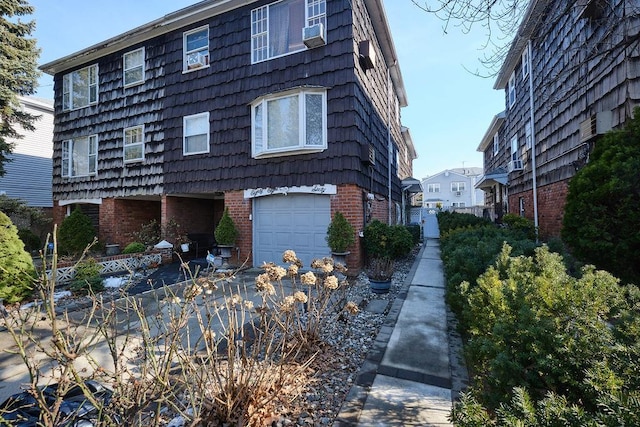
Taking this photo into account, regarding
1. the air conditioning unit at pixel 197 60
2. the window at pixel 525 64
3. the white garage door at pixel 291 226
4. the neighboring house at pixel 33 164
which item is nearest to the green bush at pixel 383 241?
the white garage door at pixel 291 226

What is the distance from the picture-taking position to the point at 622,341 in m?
1.71

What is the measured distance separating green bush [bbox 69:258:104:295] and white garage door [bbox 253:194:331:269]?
11.9 ft

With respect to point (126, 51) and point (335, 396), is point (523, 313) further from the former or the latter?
point (126, 51)

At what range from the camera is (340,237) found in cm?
698

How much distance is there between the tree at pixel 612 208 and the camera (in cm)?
377

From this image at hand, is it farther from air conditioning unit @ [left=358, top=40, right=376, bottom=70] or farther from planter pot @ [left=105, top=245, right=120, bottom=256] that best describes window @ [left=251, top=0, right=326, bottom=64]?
planter pot @ [left=105, top=245, right=120, bottom=256]

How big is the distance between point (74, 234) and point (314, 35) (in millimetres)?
9755

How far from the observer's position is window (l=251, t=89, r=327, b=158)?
759 centimetres

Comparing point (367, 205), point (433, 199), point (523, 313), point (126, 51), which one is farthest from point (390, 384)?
point (433, 199)

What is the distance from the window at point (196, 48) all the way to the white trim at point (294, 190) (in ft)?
14.3

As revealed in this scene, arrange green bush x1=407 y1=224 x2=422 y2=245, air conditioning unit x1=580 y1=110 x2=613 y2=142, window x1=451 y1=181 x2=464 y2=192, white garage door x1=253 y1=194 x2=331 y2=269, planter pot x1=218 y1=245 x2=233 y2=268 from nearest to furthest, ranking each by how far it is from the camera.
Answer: air conditioning unit x1=580 y1=110 x2=613 y2=142 → white garage door x1=253 y1=194 x2=331 y2=269 → planter pot x1=218 y1=245 x2=233 y2=268 → green bush x1=407 y1=224 x2=422 y2=245 → window x1=451 y1=181 x2=464 y2=192

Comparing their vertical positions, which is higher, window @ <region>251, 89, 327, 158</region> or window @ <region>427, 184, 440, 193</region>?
window @ <region>427, 184, 440, 193</region>

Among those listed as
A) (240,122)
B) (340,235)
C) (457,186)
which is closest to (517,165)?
(340,235)

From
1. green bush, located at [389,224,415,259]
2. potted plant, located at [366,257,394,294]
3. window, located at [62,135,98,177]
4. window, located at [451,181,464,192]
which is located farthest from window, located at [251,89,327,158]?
window, located at [451,181,464,192]
